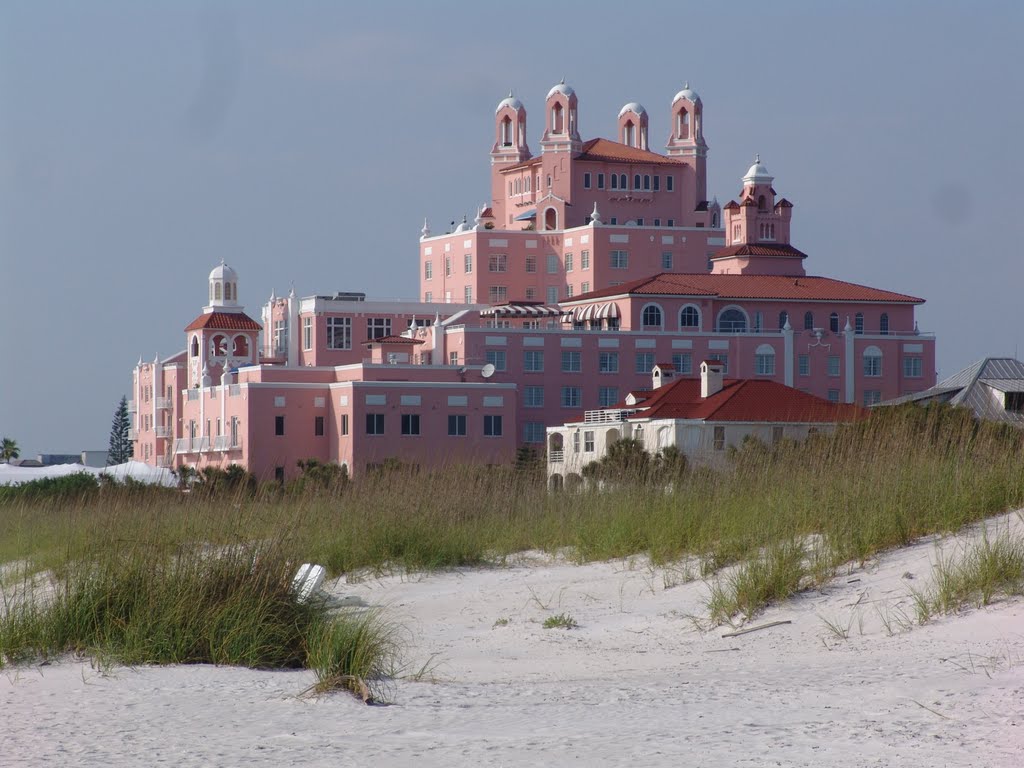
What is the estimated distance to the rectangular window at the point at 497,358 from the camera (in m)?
87.9

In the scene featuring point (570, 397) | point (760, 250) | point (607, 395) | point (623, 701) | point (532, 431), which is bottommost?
point (623, 701)

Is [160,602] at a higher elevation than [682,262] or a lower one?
lower

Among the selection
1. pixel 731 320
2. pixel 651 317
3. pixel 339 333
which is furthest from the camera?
pixel 339 333

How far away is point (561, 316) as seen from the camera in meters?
99.4

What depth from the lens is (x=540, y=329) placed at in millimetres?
89500

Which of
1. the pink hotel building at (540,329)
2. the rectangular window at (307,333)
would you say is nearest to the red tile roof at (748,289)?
the pink hotel building at (540,329)

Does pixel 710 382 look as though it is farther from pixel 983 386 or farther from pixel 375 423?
pixel 375 423

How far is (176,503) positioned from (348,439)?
61179 mm

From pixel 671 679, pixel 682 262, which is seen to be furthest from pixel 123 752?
pixel 682 262

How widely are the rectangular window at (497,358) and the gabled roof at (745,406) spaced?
18635 millimetres

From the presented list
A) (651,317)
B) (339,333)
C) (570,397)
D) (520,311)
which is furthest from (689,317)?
(339,333)

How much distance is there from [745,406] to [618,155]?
4448 centimetres

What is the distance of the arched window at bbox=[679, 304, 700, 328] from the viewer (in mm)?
93000

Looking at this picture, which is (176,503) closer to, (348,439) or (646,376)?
(348,439)
